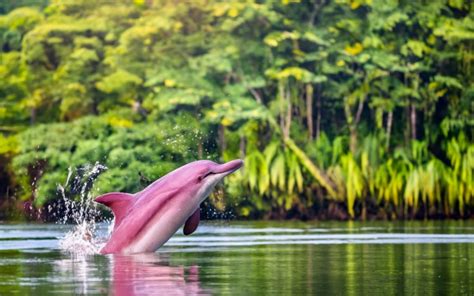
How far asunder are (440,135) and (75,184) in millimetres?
10212

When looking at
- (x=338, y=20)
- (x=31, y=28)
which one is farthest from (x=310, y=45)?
(x=31, y=28)

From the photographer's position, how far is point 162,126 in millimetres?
44031

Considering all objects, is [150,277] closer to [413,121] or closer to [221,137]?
[221,137]

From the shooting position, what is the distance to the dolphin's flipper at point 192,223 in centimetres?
2350

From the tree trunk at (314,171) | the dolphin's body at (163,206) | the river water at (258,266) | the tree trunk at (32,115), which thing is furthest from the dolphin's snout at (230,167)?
the tree trunk at (32,115)

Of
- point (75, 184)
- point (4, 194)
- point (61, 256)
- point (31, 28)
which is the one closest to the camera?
point (61, 256)

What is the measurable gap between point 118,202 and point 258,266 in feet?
8.90

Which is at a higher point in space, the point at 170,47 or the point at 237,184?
the point at 170,47

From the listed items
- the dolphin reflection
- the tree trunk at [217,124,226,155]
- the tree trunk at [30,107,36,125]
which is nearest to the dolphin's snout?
the dolphin reflection

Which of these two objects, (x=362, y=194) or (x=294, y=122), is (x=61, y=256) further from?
(x=294, y=122)

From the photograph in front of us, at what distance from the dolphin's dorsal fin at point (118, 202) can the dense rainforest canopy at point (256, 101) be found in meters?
18.2

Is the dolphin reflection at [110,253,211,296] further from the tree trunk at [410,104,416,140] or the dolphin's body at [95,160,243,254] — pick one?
the tree trunk at [410,104,416,140]

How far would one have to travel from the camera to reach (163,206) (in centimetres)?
2330

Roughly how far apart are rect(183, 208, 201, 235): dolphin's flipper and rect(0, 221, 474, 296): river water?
408 mm
